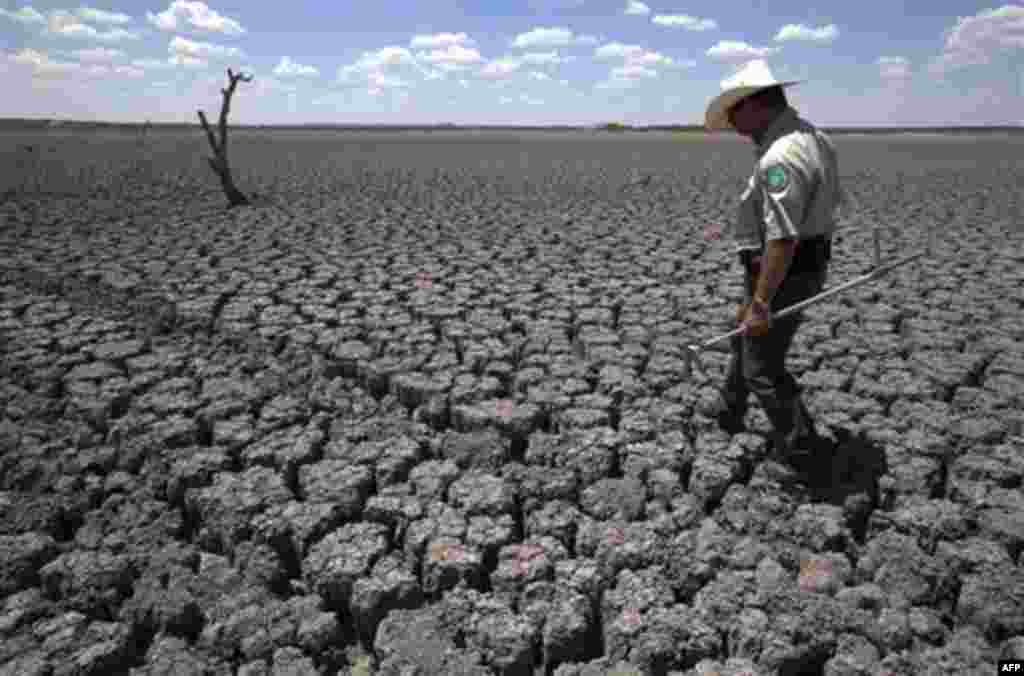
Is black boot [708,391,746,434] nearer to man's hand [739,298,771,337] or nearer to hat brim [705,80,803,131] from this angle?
man's hand [739,298,771,337]

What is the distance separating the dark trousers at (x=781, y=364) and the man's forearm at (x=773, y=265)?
16 cm

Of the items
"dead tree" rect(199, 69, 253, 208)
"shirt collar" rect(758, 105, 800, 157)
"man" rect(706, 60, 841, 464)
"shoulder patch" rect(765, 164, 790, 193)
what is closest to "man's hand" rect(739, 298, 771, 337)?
"man" rect(706, 60, 841, 464)

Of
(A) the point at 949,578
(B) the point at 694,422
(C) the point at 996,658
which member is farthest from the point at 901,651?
(B) the point at 694,422

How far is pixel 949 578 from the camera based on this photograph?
193 centimetres

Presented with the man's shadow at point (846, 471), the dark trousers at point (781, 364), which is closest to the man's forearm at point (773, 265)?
the dark trousers at point (781, 364)

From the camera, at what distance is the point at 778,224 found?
204 cm

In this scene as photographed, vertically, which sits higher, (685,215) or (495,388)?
(685,215)

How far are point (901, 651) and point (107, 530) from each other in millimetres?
2553

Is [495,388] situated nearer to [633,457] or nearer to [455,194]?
[633,457]

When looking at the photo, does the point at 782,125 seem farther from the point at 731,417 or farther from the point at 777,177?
the point at 731,417

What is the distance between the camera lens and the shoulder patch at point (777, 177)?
200 cm

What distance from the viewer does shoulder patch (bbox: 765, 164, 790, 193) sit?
1996mm

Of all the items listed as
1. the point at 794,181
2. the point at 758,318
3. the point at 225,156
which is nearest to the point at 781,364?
the point at 758,318

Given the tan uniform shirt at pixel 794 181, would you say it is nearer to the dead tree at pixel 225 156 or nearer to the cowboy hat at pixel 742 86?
the cowboy hat at pixel 742 86
